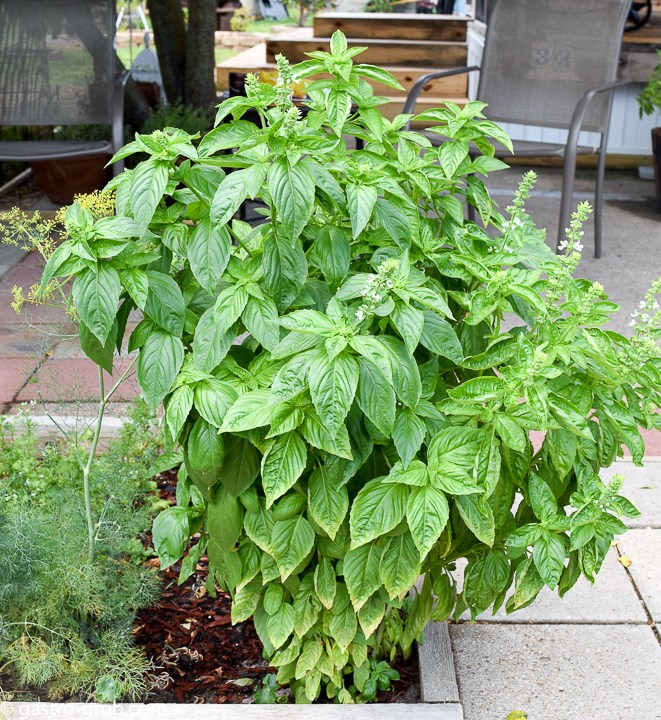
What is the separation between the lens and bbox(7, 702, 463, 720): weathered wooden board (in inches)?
60.1

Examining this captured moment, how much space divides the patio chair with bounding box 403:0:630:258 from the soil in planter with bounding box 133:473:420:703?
9.84 ft

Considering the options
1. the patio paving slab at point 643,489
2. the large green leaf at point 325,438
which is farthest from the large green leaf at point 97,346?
the patio paving slab at point 643,489

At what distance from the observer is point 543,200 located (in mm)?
5688

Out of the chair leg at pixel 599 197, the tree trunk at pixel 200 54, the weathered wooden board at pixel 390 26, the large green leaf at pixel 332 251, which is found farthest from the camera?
the weathered wooden board at pixel 390 26

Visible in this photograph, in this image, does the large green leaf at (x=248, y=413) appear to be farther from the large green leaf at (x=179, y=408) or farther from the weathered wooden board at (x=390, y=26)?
the weathered wooden board at (x=390, y=26)

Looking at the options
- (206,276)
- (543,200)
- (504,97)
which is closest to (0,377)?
(206,276)

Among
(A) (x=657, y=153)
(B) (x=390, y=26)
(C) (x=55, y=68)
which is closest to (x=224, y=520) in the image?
(C) (x=55, y=68)

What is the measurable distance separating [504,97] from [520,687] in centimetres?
382

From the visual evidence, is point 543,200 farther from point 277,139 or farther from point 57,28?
point 277,139

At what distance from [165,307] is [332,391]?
0.38 m

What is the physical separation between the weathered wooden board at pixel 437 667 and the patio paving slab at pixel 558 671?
74 mm

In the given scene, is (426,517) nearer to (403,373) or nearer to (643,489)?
(403,373)

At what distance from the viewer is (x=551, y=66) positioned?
4559 millimetres

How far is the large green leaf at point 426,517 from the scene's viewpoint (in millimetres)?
1255
